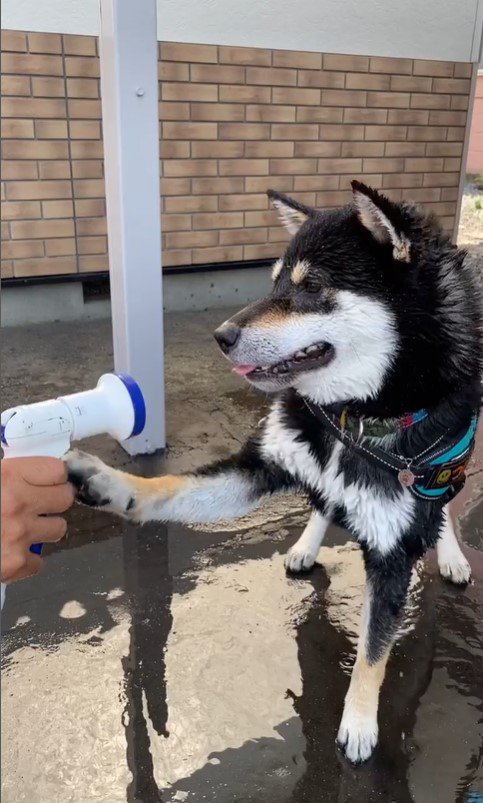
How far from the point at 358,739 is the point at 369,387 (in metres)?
1.03

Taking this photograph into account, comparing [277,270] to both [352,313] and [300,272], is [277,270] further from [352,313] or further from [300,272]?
[352,313]

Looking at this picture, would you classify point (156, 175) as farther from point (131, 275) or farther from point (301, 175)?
point (301, 175)

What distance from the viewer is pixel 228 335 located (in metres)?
2.06

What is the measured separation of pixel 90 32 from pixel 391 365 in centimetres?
428

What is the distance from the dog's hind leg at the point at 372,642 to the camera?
2.03 m

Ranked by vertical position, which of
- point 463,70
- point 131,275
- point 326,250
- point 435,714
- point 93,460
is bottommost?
point 435,714

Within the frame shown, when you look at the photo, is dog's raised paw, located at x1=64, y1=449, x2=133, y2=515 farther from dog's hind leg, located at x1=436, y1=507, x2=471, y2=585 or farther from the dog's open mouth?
dog's hind leg, located at x1=436, y1=507, x2=471, y2=585

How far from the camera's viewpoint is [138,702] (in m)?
2.17

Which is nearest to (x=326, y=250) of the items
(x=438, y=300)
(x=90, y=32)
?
(x=438, y=300)

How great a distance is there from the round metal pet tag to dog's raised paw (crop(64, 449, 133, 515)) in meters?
0.82

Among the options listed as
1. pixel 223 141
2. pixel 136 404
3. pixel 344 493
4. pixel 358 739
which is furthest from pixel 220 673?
pixel 223 141

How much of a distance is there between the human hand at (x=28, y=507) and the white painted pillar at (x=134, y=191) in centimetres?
213

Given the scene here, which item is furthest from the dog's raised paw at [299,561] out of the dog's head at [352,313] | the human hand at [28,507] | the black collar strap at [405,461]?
the human hand at [28,507]

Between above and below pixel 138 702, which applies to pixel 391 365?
above
